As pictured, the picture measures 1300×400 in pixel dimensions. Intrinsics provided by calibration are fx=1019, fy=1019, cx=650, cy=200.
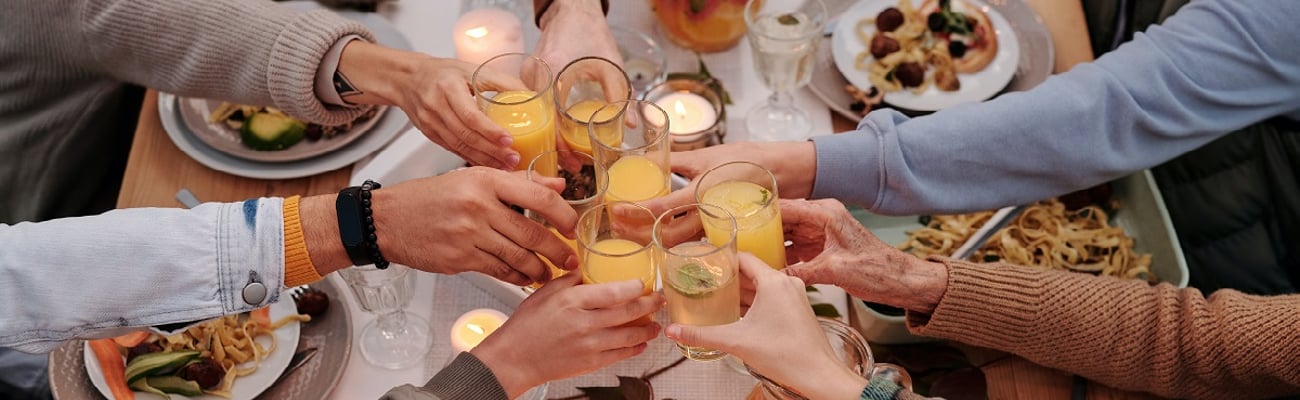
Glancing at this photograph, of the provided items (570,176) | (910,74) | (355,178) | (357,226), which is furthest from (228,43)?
(910,74)

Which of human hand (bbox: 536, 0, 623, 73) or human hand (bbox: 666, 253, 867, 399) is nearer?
human hand (bbox: 666, 253, 867, 399)

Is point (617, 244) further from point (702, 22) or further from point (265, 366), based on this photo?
point (702, 22)

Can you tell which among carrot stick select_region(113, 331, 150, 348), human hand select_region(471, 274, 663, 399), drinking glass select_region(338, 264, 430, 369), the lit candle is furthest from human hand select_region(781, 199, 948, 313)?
carrot stick select_region(113, 331, 150, 348)

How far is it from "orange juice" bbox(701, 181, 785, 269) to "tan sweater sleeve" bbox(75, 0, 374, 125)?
792 millimetres

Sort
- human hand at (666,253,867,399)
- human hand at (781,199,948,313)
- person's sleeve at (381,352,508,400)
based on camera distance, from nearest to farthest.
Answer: human hand at (666,253,867,399)
person's sleeve at (381,352,508,400)
human hand at (781,199,948,313)

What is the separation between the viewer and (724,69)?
214 cm

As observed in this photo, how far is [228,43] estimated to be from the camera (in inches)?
72.6

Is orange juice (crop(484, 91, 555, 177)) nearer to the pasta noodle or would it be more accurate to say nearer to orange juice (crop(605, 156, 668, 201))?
orange juice (crop(605, 156, 668, 201))

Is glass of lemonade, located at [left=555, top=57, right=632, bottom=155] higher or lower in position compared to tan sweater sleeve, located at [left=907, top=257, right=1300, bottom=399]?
higher

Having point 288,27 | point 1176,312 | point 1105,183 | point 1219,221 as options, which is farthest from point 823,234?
point 288,27

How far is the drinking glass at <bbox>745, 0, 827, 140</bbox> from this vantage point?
1.84 meters

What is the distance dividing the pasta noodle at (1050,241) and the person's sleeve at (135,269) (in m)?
1.11

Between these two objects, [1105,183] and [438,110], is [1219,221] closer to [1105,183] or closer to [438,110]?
[1105,183]

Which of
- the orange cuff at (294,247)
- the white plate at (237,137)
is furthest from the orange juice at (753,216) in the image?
the white plate at (237,137)
